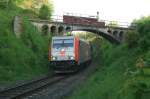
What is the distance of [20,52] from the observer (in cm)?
3750

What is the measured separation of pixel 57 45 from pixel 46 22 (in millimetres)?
20085

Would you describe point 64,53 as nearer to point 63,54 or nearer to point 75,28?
point 63,54

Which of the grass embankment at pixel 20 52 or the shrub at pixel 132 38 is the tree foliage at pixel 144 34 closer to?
the shrub at pixel 132 38

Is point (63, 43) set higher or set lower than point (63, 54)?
higher

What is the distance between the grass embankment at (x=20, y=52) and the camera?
104ft

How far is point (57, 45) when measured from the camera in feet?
118

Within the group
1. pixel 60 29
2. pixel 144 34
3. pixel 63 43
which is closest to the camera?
pixel 144 34

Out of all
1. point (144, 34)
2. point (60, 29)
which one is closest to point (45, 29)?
point (60, 29)

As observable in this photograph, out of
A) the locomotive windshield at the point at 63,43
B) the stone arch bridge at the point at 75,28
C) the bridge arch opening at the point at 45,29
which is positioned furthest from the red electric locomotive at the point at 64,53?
the bridge arch opening at the point at 45,29

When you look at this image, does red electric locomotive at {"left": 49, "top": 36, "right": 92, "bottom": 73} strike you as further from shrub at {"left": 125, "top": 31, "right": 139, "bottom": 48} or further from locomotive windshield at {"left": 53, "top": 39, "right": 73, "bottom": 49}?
shrub at {"left": 125, "top": 31, "right": 139, "bottom": 48}

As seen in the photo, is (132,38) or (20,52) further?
(20,52)

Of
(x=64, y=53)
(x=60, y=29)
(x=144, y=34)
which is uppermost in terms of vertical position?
(x=144, y=34)

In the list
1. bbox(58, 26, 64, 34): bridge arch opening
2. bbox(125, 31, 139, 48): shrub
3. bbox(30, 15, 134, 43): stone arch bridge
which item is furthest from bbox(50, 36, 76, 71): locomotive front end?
bbox(58, 26, 64, 34): bridge arch opening

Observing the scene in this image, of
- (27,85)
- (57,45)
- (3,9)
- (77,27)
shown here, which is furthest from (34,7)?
(27,85)
